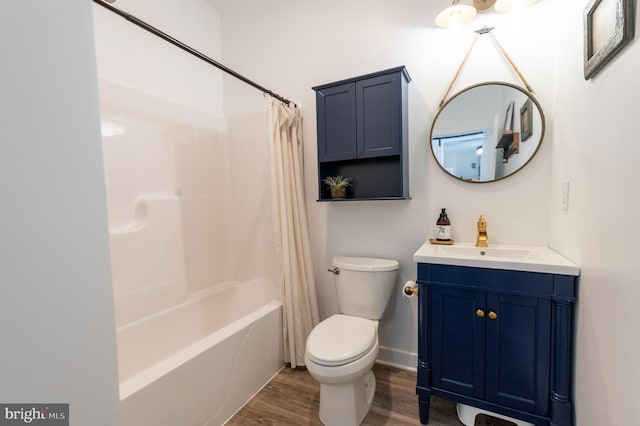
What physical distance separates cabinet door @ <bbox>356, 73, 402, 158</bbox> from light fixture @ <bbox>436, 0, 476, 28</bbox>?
0.37 m

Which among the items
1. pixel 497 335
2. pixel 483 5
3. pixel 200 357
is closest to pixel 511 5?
pixel 483 5

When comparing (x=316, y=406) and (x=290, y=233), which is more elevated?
(x=290, y=233)

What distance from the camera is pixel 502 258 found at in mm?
1298

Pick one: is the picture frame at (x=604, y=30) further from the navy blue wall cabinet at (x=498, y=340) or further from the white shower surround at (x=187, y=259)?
the white shower surround at (x=187, y=259)

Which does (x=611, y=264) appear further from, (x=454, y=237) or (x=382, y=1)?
(x=382, y=1)

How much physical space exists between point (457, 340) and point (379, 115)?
134cm

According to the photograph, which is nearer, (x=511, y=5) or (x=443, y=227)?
(x=511, y=5)

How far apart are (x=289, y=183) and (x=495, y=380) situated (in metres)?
1.61

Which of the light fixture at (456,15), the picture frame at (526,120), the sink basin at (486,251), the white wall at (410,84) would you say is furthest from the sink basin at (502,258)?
the light fixture at (456,15)

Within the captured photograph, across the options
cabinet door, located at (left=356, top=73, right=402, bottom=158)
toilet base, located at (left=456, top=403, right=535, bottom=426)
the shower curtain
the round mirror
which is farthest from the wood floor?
cabinet door, located at (left=356, top=73, right=402, bottom=158)

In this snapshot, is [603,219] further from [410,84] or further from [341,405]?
[341,405]

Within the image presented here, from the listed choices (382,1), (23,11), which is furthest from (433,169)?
(23,11)

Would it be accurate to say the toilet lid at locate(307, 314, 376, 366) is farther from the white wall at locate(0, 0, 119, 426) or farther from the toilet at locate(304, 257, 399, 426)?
the white wall at locate(0, 0, 119, 426)

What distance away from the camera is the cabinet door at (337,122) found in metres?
1.82
